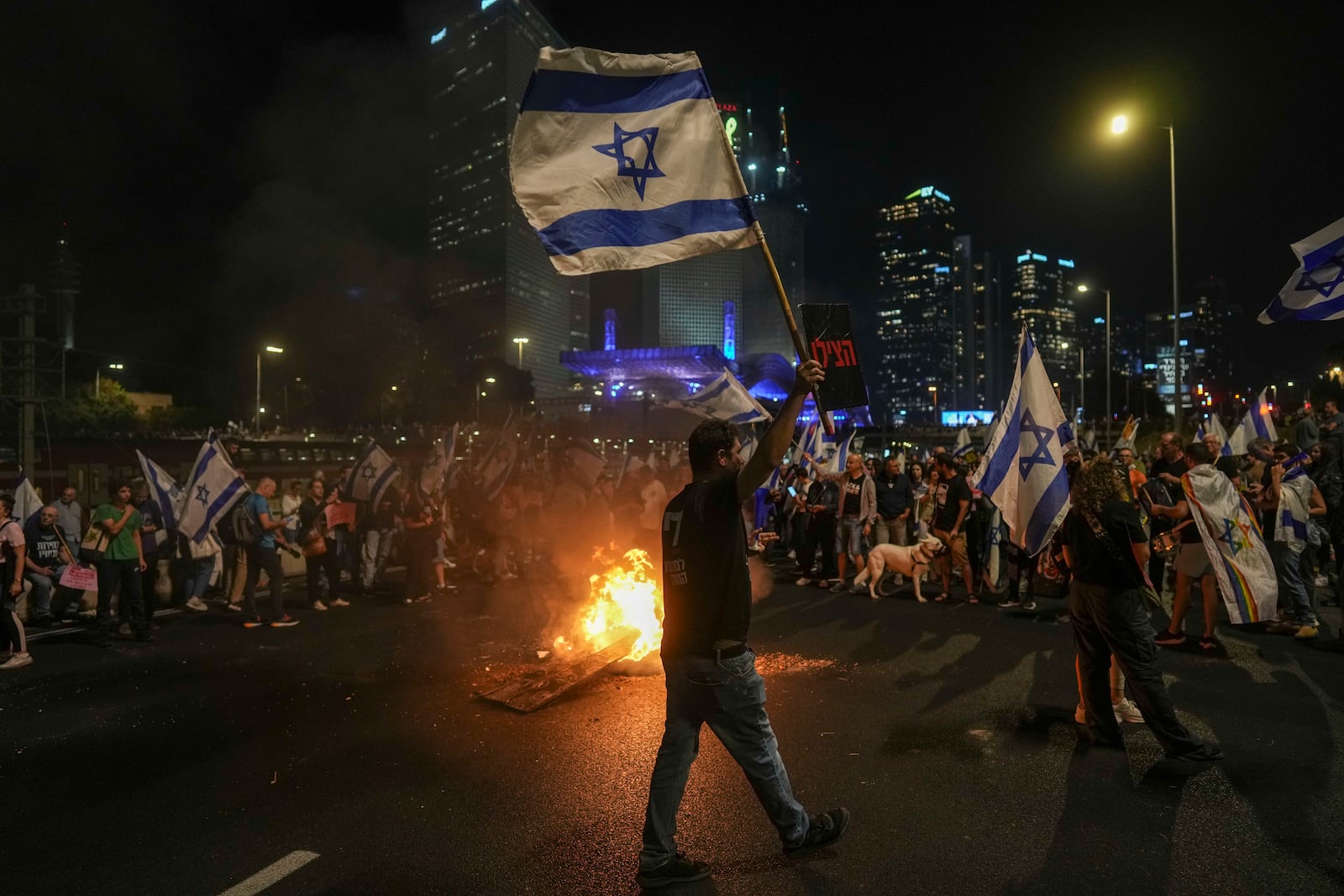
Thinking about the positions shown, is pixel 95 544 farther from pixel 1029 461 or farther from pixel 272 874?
pixel 1029 461

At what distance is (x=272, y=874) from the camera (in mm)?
3234

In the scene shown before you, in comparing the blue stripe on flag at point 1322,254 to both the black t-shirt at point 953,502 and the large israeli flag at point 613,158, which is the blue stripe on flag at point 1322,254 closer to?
the black t-shirt at point 953,502

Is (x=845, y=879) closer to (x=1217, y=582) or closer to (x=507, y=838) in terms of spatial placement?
(x=507, y=838)

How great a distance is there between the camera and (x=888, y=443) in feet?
220

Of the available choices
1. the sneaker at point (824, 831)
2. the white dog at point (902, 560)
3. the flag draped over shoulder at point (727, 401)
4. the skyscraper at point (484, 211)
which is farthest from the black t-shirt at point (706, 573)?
the skyscraper at point (484, 211)

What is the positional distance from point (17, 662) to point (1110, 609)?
349 inches

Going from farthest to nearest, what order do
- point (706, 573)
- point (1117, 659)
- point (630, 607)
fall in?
point (630, 607) → point (1117, 659) → point (706, 573)

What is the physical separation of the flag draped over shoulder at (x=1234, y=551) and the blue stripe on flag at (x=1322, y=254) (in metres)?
1.90

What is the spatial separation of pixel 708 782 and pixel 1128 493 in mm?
3138

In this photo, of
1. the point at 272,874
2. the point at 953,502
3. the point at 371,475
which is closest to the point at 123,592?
the point at 371,475

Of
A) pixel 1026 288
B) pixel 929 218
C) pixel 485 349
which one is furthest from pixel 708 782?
pixel 929 218

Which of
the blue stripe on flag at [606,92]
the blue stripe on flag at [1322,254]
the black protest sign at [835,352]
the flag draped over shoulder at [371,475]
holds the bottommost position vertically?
the flag draped over shoulder at [371,475]

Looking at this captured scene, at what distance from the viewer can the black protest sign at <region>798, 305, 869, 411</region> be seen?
336cm

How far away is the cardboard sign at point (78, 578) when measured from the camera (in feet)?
25.1
